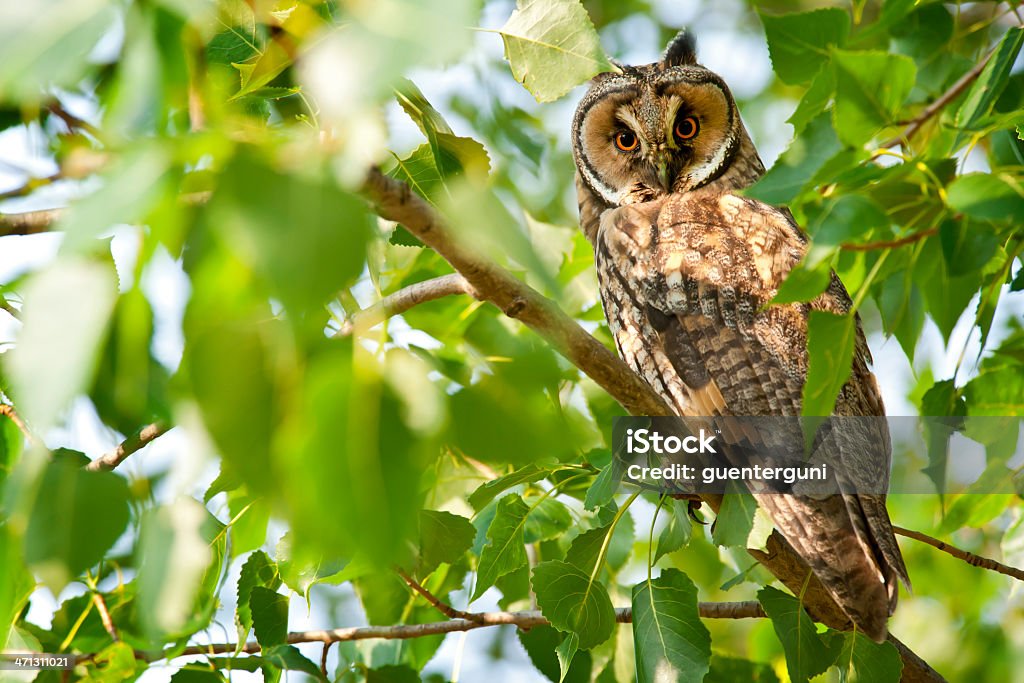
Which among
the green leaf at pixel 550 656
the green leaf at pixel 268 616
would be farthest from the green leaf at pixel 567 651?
the green leaf at pixel 268 616

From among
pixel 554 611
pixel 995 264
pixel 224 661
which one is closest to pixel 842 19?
pixel 995 264

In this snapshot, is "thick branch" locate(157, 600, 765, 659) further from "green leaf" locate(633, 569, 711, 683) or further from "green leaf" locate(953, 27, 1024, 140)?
"green leaf" locate(953, 27, 1024, 140)

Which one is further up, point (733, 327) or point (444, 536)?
point (733, 327)

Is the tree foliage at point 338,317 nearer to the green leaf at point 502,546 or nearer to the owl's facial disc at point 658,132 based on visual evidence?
the green leaf at point 502,546

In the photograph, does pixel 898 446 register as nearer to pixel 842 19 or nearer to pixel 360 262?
pixel 842 19

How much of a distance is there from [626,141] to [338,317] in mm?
1960

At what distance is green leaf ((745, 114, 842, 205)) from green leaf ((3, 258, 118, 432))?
0.63 metres

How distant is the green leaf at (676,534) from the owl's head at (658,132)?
124cm

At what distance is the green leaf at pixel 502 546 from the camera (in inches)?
58.6

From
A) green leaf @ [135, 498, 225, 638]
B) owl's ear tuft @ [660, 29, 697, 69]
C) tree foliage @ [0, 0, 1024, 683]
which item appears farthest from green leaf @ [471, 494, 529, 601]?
owl's ear tuft @ [660, 29, 697, 69]

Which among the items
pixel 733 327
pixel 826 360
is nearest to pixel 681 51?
pixel 733 327

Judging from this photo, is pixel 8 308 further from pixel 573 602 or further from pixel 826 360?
pixel 826 360

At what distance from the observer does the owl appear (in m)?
1.68

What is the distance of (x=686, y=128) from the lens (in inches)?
104
